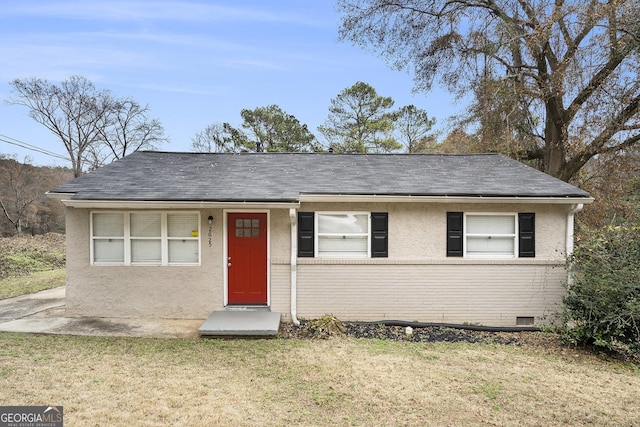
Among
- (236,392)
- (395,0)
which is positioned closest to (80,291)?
(236,392)

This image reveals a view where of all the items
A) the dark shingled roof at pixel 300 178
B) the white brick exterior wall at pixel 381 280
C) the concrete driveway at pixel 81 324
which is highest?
the dark shingled roof at pixel 300 178

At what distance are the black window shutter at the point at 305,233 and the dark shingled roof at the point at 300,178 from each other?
550 millimetres

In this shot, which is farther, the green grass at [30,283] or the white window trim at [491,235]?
the green grass at [30,283]

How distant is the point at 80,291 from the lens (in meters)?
7.41

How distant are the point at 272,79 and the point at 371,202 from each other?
1744cm

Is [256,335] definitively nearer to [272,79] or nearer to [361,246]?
[361,246]

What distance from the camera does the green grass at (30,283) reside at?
9891 millimetres

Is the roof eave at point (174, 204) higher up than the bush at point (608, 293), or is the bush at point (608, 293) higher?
the roof eave at point (174, 204)

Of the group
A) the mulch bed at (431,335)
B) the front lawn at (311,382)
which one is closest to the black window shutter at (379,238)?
the mulch bed at (431,335)

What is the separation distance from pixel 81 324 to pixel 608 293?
373 inches

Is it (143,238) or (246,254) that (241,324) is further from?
(143,238)

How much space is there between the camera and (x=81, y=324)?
6.94 meters

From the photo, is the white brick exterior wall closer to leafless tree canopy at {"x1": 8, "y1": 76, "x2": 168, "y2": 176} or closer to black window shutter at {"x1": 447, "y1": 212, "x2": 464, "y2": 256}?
black window shutter at {"x1": 447, "y1": 212, "x2": 464, "y2": 256}

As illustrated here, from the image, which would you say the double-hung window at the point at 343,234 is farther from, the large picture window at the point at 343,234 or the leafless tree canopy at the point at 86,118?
the leafless tree canopy at the point at 86,118
